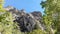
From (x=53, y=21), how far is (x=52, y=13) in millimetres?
1123

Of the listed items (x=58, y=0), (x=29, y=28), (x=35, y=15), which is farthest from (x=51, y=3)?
(x=35, y=15)

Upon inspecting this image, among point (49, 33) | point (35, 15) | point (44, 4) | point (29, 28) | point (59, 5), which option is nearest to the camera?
point (59, 5)

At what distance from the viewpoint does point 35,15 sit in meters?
168

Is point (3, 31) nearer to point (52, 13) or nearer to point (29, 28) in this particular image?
point (52, 13)

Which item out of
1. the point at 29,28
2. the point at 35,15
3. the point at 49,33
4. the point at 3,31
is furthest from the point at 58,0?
the point at 35,15

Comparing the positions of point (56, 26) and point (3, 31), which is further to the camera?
point (3, 31)

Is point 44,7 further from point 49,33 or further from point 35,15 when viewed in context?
point 35,15

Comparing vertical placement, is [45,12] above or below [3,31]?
above

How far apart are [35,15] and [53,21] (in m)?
135

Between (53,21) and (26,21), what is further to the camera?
(26,21)

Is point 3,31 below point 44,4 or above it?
below

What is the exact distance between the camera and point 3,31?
50.6m

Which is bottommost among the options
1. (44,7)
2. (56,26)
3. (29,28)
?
(29,28)

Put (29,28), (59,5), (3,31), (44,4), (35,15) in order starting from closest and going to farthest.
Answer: (59,5)
(44,4)
(3,31)
(29,28)
(35,15)
